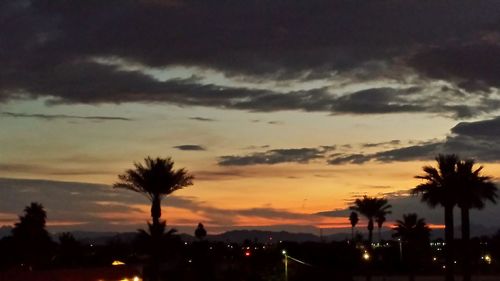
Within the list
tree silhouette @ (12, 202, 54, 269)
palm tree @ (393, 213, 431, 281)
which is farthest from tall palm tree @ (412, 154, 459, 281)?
palm tree @ (393, 213, 431, 281)

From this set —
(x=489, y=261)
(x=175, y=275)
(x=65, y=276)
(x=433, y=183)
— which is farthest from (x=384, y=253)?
(x=65, y=276)

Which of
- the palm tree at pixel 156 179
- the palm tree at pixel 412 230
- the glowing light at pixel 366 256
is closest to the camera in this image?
the palm tree at pixel 156 179

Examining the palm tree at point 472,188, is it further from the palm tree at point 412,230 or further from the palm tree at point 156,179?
the palm tree at point 412,230

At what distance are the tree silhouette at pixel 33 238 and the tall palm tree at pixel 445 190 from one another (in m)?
24.3

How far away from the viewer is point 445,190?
48.2 metres

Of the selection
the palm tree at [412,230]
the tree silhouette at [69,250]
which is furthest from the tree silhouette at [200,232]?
the palm tree at [412,230]

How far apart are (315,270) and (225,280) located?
5435 mm

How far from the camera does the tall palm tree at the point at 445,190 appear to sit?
48156mm

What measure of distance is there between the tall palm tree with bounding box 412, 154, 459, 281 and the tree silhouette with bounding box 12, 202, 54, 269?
24291mm

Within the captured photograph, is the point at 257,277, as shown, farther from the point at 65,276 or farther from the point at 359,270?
the point at 359,270

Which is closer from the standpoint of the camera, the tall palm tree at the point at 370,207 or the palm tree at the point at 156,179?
the palm tree at the point at 156,179

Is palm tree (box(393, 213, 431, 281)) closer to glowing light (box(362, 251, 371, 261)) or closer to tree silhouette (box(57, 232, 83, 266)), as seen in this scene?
glowing light (box(362, 251, 371, 261))

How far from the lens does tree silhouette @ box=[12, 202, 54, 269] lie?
5622 centimetres

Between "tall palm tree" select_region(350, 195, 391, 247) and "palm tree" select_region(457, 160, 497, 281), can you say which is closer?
"palm tree" select_region(457, 160, 497, 281)
